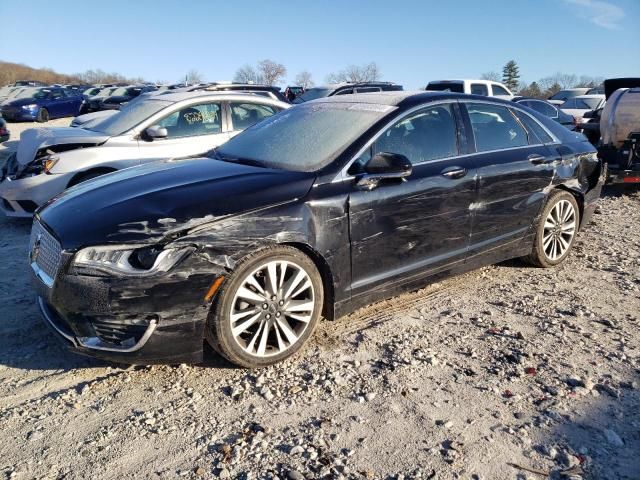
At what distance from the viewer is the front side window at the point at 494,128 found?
430 cm

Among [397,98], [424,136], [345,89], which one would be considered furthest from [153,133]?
[345,89]

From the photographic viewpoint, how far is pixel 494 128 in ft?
14.7

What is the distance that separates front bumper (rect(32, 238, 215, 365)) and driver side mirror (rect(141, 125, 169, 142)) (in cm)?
394

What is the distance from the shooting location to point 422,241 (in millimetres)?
3811

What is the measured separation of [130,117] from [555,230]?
5.47 meters

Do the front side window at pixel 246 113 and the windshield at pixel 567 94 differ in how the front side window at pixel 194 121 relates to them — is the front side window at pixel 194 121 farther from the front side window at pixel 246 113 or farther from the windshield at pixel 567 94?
the windshield at pixel 567 94

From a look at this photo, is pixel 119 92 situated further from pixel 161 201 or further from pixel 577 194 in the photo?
pixel 161 201

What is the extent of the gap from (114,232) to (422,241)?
6.89 feet

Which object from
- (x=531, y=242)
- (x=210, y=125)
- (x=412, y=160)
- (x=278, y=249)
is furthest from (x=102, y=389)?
(x=210, y=125)

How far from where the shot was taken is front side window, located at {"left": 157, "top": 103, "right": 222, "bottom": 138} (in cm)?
693

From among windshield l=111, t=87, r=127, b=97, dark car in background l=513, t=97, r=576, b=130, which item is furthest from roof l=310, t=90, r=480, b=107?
windshield l=111, t=87, r=127, b=97

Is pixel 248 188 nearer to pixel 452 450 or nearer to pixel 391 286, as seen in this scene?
pixel 391 286

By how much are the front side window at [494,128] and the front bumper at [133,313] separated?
8.60ft

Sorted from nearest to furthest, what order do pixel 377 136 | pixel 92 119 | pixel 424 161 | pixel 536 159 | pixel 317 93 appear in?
pixel 377 136 < pixel 424 161 < pixel 536 159 < pixel 92 119 < pixel 317 93
